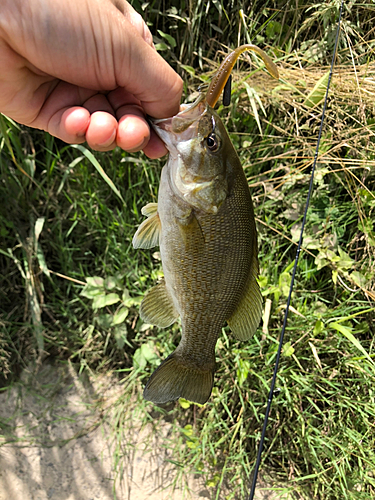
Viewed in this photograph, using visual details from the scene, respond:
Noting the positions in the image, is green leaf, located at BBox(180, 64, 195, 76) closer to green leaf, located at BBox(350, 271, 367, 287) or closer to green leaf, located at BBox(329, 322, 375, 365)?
green leaf, located at BBox(350, 271, 367, 287)

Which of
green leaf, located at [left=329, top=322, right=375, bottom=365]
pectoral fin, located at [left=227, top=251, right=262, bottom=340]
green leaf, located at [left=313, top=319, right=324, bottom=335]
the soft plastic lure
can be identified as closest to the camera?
the soft plastic lure

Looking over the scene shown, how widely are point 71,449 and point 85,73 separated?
2.44 metres

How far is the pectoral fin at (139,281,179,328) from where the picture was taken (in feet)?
5.07

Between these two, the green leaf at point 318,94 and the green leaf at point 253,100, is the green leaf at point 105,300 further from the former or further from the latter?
the green leaf at point 318,94

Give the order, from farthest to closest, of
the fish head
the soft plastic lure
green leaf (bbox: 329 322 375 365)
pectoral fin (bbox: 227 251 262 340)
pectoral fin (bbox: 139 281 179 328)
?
green leaf (bbox: 329 322 375 365), pectoral fin (bbox: 139 281 179 328), pectoral fin (bbox: 227 251 262 340), the fish head, the soft plastic lure

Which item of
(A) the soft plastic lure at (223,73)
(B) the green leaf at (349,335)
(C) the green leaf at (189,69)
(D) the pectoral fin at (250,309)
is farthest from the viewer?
(C) the green leaf at (189,69)

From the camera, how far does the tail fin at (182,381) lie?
149cm

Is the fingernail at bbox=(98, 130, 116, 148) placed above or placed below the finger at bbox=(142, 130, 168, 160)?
above

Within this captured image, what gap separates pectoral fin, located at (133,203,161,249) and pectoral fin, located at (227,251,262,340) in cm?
42

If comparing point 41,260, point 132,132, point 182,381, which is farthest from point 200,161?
point 41,260

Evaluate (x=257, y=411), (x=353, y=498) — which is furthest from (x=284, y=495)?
(x=257, y=411)

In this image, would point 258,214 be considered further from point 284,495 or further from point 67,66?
point 284,495

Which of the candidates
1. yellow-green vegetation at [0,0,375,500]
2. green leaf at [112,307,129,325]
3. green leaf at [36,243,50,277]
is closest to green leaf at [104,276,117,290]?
yellow-green vegetation at [0,0,375,500]

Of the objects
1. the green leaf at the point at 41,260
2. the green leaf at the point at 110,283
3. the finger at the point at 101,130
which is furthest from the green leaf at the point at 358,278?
the green leaf at the point at 41,260
